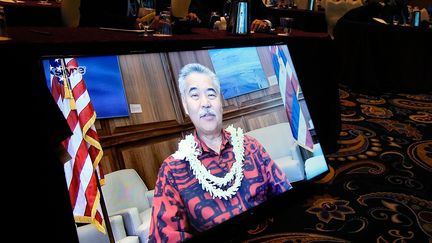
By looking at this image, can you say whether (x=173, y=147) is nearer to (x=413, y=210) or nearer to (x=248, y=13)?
(x=248, y=13)

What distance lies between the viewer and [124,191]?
116cm

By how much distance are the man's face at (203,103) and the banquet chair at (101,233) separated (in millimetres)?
435

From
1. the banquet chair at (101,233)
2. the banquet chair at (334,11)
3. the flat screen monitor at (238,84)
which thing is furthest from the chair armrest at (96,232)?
the banquet chair at (334,11)

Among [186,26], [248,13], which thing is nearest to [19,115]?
[186,26]

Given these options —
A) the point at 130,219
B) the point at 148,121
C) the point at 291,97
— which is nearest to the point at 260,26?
the point at 291,97

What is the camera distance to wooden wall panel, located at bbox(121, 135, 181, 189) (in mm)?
1207

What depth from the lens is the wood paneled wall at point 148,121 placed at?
1.19 meters

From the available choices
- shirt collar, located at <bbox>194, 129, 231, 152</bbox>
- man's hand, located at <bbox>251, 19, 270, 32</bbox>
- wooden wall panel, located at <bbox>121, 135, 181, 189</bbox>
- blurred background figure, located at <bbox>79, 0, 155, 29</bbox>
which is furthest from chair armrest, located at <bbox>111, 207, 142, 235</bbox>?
man's hand, located at <bbox>251, 19, 270, 32</bbox>

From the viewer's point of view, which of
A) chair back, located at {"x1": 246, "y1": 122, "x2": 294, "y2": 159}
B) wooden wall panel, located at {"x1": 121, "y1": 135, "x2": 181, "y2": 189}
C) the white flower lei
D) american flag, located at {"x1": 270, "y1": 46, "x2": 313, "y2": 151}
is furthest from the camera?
american flag, located at {"x1": 270, "y1": 46, "x2": 313, "y2": 151}

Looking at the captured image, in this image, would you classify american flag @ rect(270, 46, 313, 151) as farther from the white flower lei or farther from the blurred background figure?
the blurred background figure

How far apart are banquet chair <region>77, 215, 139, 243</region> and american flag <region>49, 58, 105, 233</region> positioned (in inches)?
0.7

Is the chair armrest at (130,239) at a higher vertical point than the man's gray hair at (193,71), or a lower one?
lower

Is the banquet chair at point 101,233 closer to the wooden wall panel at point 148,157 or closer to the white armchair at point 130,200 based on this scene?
the white armchair at point 130,200

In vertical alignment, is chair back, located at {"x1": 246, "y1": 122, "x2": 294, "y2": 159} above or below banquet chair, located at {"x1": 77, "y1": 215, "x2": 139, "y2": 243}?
above
